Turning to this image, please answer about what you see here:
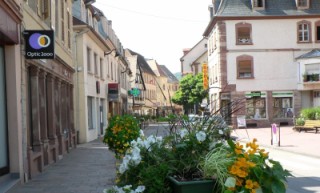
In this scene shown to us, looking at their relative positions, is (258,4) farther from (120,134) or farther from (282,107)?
(120,134)

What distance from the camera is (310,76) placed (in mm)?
39344

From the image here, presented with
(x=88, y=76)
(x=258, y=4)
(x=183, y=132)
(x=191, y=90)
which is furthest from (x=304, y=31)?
(x=183, y=132)

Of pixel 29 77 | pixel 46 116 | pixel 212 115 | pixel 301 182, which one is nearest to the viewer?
pixel 212 115

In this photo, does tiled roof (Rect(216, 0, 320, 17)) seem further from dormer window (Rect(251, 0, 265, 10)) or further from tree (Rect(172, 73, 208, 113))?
tree (Rect(172, 73, 208, 113))

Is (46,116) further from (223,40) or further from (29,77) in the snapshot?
A: (223,40)

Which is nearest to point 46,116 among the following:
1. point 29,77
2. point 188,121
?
point 29,77

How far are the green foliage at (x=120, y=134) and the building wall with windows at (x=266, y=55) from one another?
28313mm

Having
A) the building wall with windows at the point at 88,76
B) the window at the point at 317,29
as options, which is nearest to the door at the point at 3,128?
the building wall with windows at the point at 88,76

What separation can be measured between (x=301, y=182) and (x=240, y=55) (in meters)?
30.7

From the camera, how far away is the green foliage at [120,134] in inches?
470

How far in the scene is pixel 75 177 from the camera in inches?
457

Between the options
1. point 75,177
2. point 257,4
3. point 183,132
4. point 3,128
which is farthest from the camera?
point 257,4

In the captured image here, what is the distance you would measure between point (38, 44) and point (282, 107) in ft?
107

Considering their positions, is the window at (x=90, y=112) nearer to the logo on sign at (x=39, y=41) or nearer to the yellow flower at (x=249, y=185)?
the logo on sign at (x=39, y=41)
